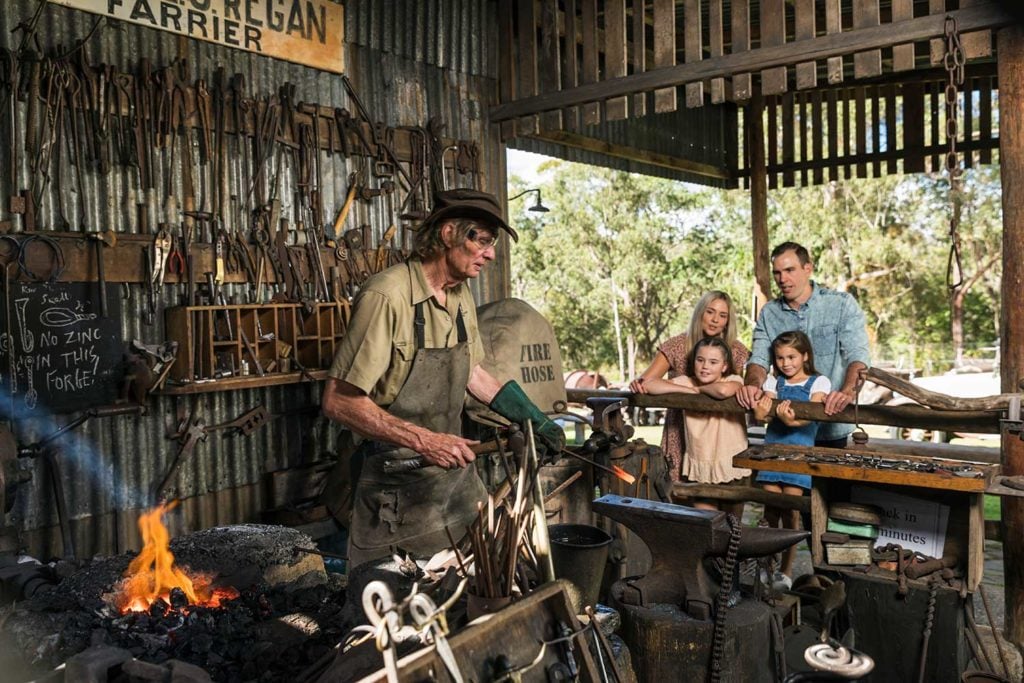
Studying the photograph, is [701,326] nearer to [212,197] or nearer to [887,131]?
[212,197]

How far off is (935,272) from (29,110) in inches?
1024

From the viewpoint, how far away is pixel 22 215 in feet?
14.8

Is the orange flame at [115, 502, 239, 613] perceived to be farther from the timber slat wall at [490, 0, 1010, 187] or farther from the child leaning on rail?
the timber slat wall at [490, 0, 1010, 187]

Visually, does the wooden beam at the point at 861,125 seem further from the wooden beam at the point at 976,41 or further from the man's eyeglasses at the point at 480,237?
the man's eyeglasses at the point at 480,237

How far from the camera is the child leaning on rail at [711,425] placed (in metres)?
5.41

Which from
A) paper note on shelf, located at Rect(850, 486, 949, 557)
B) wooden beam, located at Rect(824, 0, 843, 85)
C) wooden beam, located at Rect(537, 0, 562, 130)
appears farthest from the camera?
wooden beam, located at Rect(537, 0, 562, 130)

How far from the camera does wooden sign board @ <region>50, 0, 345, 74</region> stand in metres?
5.02

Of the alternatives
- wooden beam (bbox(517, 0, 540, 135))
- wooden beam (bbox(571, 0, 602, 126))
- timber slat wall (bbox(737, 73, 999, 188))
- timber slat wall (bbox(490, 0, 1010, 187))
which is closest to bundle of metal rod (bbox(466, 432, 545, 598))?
timber slat wall (bbox(490, 0, 1010, 187))

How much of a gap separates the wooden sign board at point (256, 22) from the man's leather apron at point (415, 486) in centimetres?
290

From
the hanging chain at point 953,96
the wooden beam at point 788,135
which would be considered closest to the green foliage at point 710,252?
the wooden beam at point 788,135

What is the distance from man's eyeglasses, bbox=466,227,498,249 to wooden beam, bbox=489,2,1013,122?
319cm

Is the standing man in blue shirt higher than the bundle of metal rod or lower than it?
higher

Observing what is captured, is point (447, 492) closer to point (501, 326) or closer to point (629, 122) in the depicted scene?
point (501, 326)

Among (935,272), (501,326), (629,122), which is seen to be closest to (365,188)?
(501,326)
